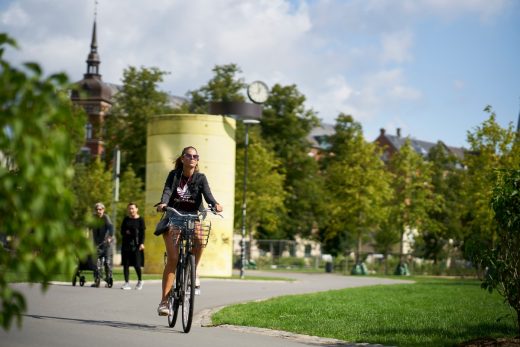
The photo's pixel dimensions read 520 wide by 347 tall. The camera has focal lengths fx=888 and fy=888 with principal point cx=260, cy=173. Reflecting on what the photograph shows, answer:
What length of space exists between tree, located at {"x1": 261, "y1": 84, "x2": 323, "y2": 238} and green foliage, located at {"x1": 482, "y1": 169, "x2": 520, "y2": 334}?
62548 mm

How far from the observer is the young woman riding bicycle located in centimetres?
959

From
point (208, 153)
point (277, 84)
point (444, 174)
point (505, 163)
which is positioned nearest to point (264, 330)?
point (208, 153)

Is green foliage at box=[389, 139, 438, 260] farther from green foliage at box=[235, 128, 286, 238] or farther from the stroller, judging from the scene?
the stroller

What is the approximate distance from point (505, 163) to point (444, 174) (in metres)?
55.4

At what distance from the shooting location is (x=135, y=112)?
5812 cm

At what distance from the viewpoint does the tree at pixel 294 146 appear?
239 feet

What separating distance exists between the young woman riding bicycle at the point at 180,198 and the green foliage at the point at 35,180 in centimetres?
604

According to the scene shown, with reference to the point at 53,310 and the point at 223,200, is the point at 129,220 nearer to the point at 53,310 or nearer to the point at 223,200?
the point at 53,310

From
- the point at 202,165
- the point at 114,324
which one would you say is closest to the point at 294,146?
the point at 202,165

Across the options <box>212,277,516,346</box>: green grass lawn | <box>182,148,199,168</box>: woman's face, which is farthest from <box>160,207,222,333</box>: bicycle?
<box>212,277,516,346</box>: green grass lawn

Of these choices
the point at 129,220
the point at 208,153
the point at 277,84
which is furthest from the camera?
the point at 277,84

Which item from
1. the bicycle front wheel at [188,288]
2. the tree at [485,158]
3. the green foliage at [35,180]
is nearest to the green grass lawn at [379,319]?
the bicycle front wheel at [188,288]

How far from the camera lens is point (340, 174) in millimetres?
55875

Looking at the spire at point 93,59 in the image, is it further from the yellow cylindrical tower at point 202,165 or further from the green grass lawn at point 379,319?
the green grass lawn at point 379,319
